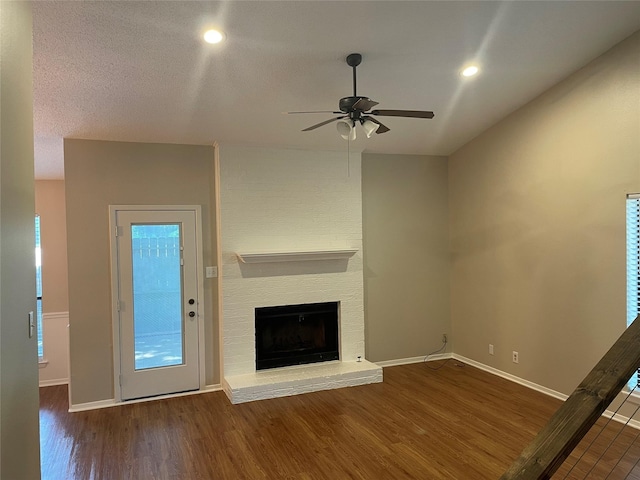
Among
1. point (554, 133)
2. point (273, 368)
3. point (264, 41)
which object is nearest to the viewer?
point (264, 41)

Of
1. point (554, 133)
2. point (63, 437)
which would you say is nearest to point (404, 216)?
point (554, 133)

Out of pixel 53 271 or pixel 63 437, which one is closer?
pixel 63 437

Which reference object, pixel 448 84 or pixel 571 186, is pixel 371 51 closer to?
pixel 448 84

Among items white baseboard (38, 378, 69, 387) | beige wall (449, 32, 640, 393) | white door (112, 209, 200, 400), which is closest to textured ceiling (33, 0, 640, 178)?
beige wall (449, 32, 640, 393)

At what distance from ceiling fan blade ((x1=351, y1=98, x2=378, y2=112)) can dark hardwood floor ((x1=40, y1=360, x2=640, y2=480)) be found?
2.63 metres

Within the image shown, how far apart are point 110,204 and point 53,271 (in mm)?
2052

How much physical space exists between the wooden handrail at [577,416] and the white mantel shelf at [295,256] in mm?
4103

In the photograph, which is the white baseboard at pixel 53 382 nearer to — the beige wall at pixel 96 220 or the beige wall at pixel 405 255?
the beige wall at pixel 96 220

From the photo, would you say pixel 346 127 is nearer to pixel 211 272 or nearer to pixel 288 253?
pixel 288 253

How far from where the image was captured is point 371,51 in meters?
3.51

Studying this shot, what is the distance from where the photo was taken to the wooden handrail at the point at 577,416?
973mm

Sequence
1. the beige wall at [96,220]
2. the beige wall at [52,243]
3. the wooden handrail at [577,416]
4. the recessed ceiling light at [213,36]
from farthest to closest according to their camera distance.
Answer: the beige wall at [52,243], the beige wall at [96,220], the recessed ceiling light at [213,36], the wooden handrail at [577,416]

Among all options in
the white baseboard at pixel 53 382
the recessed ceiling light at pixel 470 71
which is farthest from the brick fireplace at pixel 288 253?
the white baseboard at pixel 53 382

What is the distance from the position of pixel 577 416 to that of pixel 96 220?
466 cm
